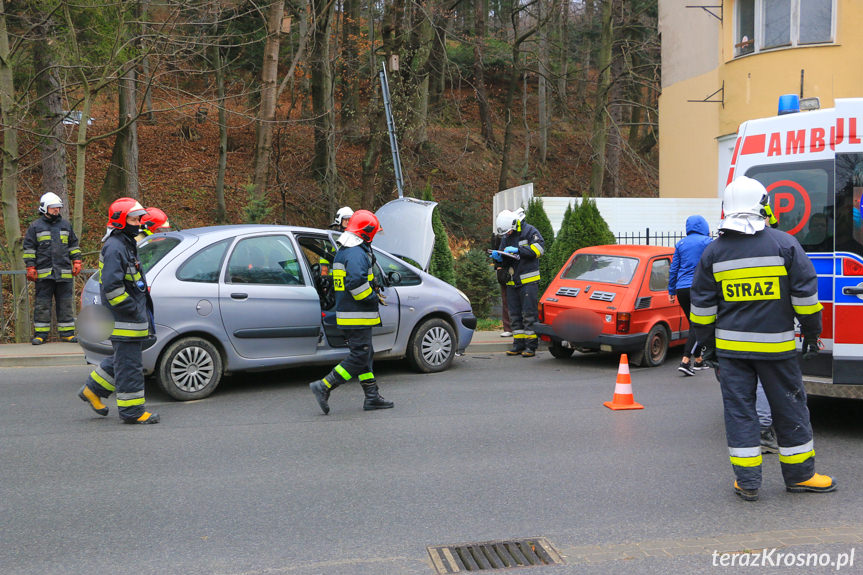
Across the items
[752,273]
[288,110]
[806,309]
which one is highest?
[288,110]

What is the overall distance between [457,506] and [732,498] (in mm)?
1777

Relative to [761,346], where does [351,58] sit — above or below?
above

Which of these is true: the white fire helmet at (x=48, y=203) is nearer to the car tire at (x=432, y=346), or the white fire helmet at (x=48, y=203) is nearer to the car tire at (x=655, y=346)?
the car tire at (x=432, y=346)

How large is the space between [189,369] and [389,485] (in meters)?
3.48

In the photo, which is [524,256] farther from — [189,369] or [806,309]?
[806,309]

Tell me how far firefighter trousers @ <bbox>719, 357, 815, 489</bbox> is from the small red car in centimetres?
493

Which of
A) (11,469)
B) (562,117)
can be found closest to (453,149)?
(562,117)

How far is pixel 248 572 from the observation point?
403 centimetres

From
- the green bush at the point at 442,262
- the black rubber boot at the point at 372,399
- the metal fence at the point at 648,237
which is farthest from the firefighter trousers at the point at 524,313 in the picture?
the metal fence at the point at 648,237

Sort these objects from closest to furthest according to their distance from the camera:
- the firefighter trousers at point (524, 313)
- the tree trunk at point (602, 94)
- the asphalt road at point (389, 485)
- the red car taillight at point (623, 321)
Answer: the asphalt road at point (389, 485) → the red car taillight at point (623, 321) → the firefighter trousers at point (524, 313) → the tree trunk at point (602, 94)

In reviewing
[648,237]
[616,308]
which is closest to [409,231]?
[616,308]

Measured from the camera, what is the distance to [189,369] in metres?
8.12

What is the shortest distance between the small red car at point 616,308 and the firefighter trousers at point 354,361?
3.70 metres

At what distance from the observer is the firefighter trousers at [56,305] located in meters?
11.8
